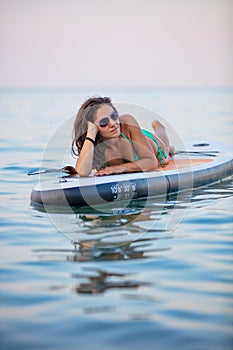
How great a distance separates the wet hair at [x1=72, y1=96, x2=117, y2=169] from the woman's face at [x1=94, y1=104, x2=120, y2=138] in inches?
1.7

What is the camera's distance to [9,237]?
5148mm

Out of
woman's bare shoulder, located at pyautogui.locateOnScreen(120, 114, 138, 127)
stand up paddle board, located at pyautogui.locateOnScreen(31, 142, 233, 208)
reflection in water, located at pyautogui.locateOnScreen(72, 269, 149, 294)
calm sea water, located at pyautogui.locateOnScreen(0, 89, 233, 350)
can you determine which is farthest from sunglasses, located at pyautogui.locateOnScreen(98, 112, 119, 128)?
reflection in water, located at pyautogui.locateOnScreen(72, 269, 149, 294)

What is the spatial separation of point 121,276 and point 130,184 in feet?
7.24

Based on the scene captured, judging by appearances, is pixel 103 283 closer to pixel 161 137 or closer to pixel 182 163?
pixel 182 163

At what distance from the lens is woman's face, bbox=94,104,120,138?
6117 mm

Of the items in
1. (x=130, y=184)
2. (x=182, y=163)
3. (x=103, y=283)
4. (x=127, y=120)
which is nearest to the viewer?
(x=103, y=283)

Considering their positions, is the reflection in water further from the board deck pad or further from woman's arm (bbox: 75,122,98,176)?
the board deck pad

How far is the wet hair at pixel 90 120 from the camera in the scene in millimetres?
6191

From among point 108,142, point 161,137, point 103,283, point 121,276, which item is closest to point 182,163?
point 161,137

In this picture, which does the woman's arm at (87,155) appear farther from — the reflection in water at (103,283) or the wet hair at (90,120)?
the reflection in water at (103,283)

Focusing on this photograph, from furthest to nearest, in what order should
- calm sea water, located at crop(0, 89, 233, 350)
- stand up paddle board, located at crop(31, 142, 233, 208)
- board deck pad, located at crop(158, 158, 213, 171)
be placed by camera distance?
board deck pad, located at crop(158, 158, 213, 171) → stand up paddle board, located at crop(31, 142, 233, 208) → calm sea water, located at crop(0, 89, 233, 350)

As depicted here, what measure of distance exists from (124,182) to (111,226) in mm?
856

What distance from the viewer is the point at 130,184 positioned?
20.5 feet

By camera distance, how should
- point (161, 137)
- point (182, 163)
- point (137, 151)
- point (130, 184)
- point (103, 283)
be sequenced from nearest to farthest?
point (103, 283), point (130, 184), point (137, 151), point (182, 163), point (161, 137)
